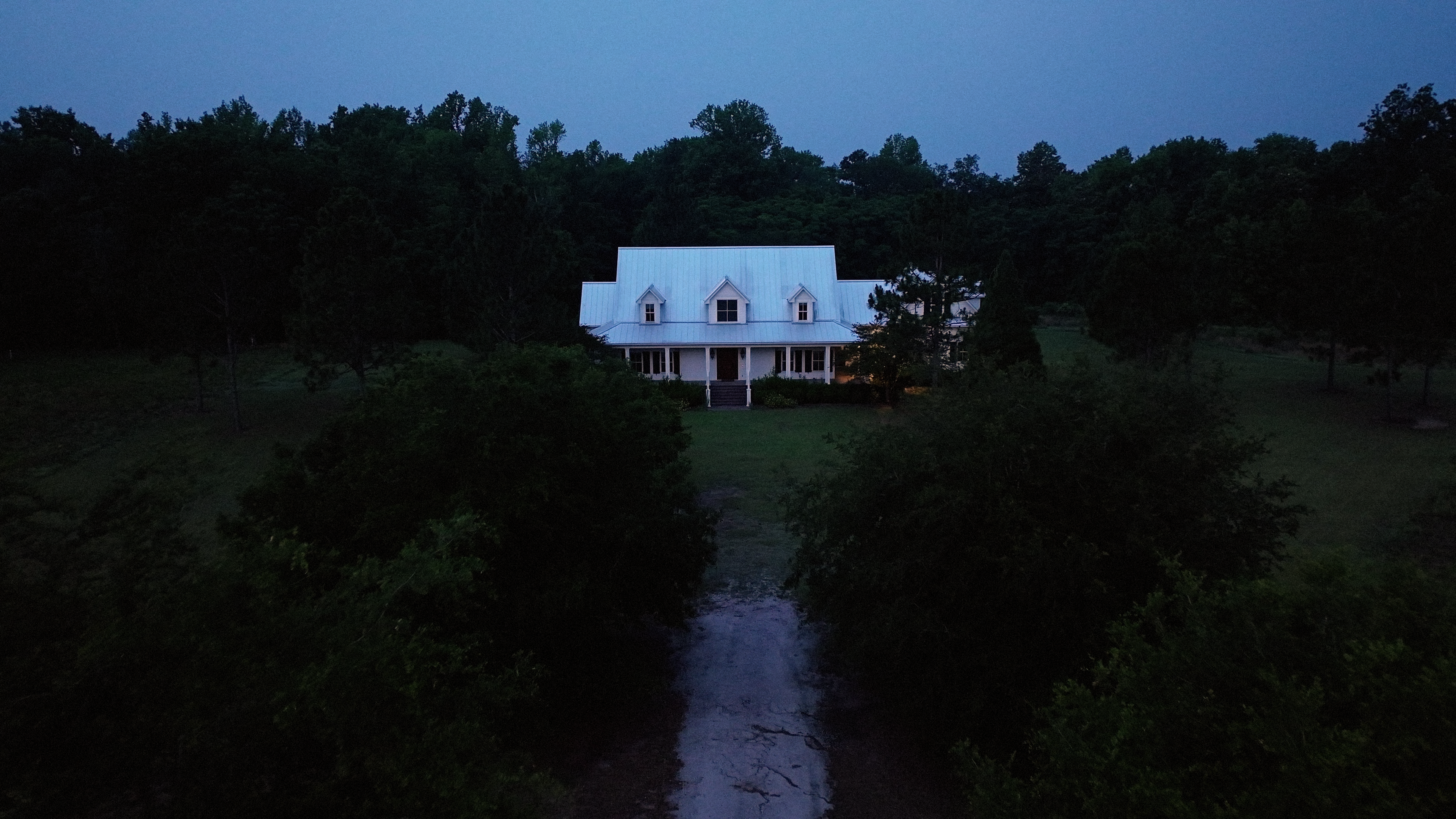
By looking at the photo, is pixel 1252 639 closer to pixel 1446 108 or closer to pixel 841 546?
pixel 841 546

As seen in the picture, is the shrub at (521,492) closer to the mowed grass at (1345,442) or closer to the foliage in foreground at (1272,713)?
the foliage in foreground at (1272,713)

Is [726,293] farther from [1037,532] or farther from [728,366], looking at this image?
[1037,532]

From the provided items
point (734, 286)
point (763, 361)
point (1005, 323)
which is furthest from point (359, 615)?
point (734, 286)

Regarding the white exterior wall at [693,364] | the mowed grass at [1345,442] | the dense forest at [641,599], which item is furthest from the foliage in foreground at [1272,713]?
the white exterior wall at [693,364]

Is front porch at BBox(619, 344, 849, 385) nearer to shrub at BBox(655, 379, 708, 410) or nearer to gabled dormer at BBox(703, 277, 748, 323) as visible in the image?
gabled dormer at BBox(703, 277, 748, 323)

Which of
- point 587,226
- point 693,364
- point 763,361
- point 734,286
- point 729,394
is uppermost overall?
point 587,226

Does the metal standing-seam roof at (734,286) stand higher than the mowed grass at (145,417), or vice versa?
the metal standing-seam roof at (734,286)
